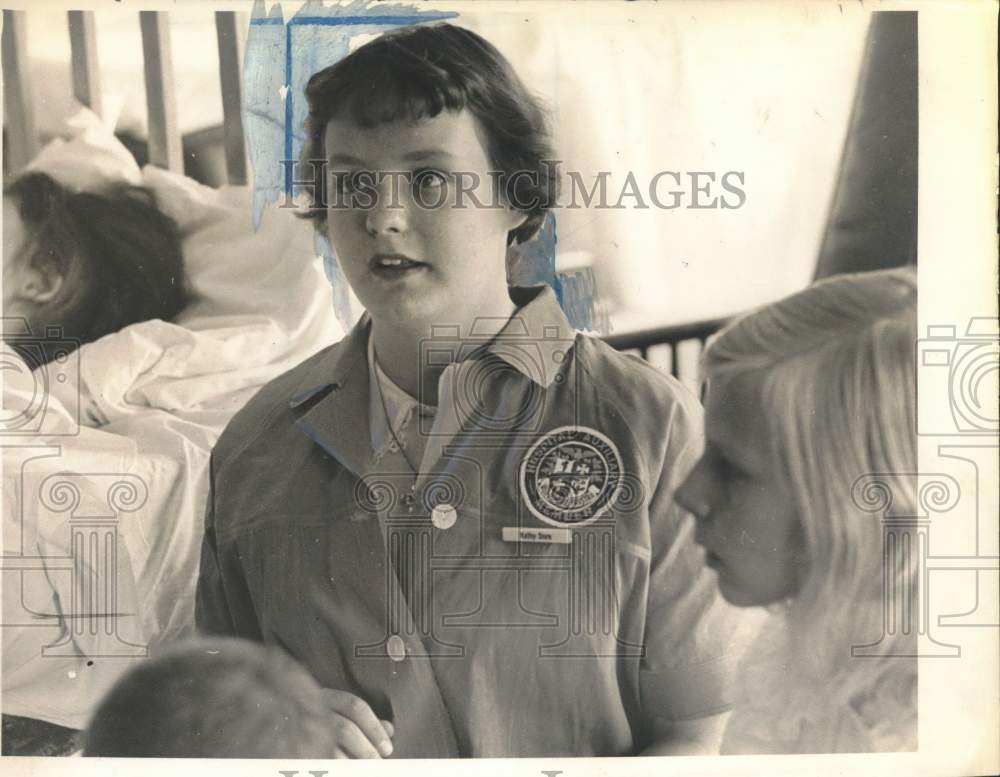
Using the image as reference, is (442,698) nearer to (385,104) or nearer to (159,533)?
(159,533)

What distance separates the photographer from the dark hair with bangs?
163 centimetres

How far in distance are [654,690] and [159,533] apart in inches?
31.8

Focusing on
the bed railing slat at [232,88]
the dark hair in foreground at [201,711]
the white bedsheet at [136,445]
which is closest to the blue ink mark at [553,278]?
the white bedsheet at [136,445]

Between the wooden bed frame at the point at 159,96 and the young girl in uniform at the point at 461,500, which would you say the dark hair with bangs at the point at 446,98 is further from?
the wooden bed frame at the point at 159,96

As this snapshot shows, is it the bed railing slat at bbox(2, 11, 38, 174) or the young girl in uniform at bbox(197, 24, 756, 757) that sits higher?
the bed railing slat at bbox(2, 11, 38, 174)

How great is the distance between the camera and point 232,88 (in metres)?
1.67

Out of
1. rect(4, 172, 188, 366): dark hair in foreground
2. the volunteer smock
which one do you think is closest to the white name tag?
the volunteer smock

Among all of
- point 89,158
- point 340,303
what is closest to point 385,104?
point 340,303

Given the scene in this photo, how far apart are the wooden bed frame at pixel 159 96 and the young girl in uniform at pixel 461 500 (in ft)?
0.31

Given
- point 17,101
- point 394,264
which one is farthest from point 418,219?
→ point 17,101

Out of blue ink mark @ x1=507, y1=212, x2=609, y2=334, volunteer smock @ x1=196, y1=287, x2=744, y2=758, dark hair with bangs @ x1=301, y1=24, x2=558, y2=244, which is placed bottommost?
volunteer smock @ x1=196, y1=287, x2=744, y2=758

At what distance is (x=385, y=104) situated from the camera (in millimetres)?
1625

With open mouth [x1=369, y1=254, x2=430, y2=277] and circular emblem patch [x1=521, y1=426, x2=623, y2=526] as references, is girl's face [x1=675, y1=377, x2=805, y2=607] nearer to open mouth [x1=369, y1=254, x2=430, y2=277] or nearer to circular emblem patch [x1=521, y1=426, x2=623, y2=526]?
circular emblem patch [x1=521, y1=426, x2=623, y2=526]

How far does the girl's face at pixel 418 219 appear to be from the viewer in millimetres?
1623
